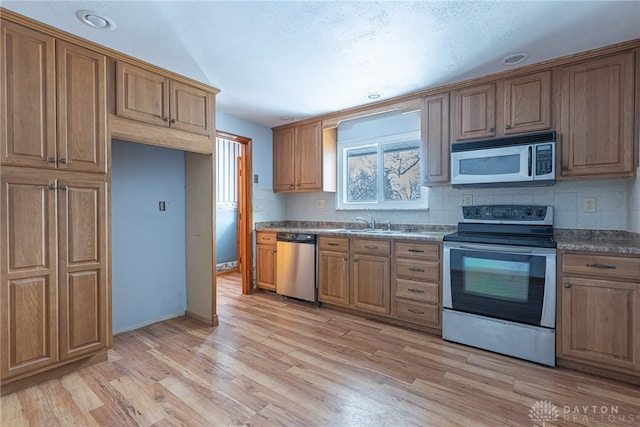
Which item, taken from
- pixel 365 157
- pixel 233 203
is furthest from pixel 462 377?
pixel 233 203

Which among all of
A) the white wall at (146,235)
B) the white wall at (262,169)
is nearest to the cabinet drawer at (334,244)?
the white wall at (262,169)

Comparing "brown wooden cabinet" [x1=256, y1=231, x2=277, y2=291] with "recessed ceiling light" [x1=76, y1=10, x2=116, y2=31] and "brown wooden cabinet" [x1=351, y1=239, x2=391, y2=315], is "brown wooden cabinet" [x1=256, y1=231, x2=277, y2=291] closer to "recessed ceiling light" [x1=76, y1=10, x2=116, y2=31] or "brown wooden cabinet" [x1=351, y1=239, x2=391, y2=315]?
"brown wooden cabinet" [x1=351, y1=239, x2=391, y2=315]

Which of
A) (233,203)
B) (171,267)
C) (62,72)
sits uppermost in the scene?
(62,72)

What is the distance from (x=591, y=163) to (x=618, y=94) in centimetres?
51

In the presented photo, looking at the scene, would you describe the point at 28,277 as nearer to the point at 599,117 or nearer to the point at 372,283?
the point at 372,283

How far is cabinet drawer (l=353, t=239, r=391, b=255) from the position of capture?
3023 mm

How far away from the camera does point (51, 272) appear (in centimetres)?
199

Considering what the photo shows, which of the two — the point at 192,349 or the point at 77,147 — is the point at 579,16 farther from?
the point at 192,349

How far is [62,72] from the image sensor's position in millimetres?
2025

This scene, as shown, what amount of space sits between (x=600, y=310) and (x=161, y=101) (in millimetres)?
3645

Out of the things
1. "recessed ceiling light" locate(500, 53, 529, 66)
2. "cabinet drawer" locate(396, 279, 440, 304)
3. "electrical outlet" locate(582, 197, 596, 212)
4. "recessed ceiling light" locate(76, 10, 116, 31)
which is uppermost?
"recessed ceiling light" locate(500, 53, 529, 66)

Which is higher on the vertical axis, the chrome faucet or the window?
the window

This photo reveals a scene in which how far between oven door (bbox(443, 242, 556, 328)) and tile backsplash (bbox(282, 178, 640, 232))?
66 cm

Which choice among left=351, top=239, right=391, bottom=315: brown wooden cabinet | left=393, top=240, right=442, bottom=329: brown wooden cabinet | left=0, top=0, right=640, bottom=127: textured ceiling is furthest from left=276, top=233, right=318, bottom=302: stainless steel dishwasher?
left=0, top=0, right=640, bottom=127: textured ceiling
